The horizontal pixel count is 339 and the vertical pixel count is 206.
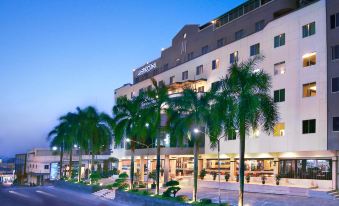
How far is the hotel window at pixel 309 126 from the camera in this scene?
47688 millimetres

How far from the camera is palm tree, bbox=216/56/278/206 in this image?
33.9 m

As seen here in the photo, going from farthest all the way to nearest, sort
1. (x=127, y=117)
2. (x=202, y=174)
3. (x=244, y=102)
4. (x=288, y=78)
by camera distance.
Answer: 1. (x=202, y=174)
2. (x=127, y=117)
3. (x=288, y=78)
4. (x=244, y=102)

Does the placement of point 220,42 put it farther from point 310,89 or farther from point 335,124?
point 335,124

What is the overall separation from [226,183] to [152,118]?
590 inches

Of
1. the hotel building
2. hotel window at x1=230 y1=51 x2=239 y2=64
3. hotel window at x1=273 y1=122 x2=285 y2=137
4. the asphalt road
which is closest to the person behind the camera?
the hotel building

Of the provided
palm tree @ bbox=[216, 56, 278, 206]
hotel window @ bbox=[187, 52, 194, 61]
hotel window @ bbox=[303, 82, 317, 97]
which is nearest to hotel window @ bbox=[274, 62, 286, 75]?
hotel window @ bbox=[303, 82, 317, 97]

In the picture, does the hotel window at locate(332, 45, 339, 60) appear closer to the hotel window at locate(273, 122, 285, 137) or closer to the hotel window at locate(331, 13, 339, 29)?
the hotel window at locate(331, 13, 339, 29)

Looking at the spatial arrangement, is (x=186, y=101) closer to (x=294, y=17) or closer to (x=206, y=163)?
(x=294, y=17)

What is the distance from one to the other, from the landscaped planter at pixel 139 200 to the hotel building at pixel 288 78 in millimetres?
9831

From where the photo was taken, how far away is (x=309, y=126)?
48.2 meters

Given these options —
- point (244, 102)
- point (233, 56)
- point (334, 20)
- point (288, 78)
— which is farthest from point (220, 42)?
point (244, 102)

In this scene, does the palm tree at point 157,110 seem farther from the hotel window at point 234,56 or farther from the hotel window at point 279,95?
the hotel window at point 234,56

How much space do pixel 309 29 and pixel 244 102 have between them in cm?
1963

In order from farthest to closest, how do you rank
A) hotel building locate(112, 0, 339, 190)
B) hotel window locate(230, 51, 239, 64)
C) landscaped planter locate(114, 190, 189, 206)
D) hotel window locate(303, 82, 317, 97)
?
hotel window locate(230, 51, 239, 64) → hotel window locate(303, 82, 317, 97) → hotel building locate(112, 0, 339, 190) → landscaped planter locate(114, 190, 189, 206)
